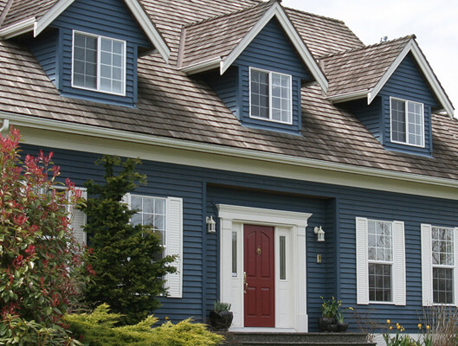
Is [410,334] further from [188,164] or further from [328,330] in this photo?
[188,164]

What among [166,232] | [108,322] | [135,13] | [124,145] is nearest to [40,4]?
[135,13]

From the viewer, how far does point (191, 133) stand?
54.8ft

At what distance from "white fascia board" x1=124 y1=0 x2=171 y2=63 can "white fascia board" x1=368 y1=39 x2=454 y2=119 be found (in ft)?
17.5

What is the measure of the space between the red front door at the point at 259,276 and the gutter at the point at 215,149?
1577mm

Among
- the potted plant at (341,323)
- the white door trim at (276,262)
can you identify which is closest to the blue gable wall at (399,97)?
the white door trim at (276,262)

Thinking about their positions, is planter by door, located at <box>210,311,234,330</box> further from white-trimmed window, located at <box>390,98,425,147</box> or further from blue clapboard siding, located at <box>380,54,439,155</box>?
white-trimmed window, located at <box>390,98,425,147</box>

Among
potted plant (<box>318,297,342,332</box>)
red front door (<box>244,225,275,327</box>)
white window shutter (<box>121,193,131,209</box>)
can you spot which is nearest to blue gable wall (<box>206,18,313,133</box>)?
red front door (<box>244,225,275,327</box>)

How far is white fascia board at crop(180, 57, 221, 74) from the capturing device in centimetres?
1811

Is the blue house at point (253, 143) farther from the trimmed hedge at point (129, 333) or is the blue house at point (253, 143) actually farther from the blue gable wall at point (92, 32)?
the trimmed hedge at point (129, 333)

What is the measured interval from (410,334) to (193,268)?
19.5ft

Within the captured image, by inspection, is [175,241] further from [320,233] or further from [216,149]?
[320,233]

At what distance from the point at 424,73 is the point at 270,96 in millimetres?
4537

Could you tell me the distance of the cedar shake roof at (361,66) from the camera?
20.7m

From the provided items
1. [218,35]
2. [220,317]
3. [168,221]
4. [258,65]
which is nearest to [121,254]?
[168,221]
